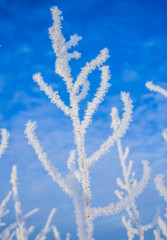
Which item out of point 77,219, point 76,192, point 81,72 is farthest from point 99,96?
point 77,219

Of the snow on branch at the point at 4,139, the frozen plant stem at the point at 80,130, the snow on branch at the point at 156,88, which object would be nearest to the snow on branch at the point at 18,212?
the snow on branch at the point at 4,139

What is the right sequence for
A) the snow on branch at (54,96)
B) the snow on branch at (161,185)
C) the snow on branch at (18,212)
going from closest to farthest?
1. the snow on branch at (54,96)
2. the snow on branch at (161,185)
3. the snow on branch at (18,212)

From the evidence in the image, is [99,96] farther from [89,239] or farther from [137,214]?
[137,214]

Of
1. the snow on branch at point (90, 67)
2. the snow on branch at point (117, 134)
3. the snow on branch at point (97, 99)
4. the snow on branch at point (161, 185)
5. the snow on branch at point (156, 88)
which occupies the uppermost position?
the snow on branch at point (156, 88)

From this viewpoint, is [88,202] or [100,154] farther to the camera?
[100,154]

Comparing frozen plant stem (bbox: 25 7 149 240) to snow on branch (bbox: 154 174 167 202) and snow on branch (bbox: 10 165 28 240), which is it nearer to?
snow on branch (bbox: 154 174 167 202)

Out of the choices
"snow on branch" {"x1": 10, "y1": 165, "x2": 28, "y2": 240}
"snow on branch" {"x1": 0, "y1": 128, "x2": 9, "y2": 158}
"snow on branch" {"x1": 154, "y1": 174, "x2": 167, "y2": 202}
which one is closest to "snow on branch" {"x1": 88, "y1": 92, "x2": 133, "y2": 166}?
"snow on branch" {"x1": 0, "y1": 128, "x2": 9, "y2": 158}

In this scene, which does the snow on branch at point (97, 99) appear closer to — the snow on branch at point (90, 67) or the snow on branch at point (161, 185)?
the snow on branch at point (90, 67)
